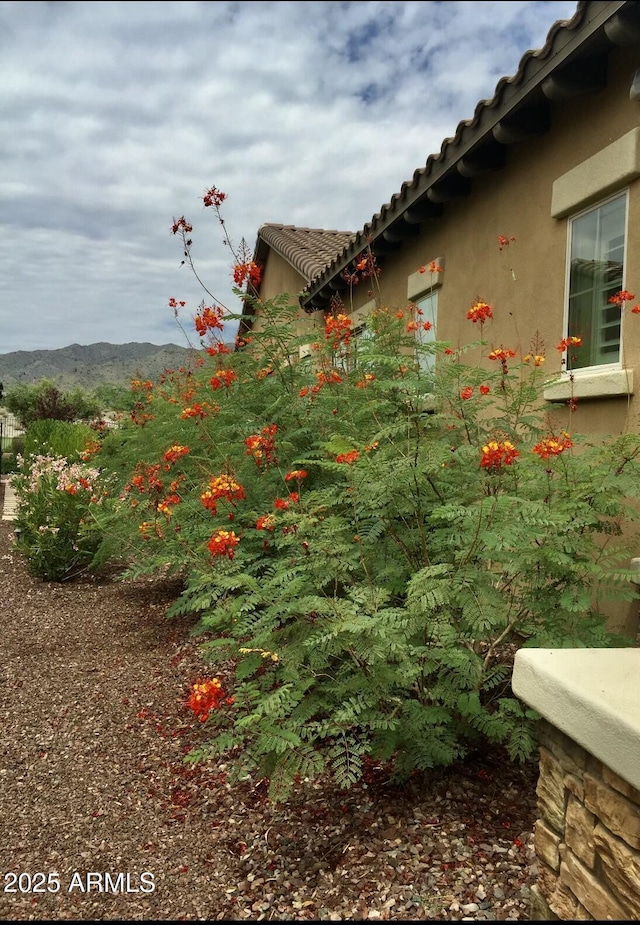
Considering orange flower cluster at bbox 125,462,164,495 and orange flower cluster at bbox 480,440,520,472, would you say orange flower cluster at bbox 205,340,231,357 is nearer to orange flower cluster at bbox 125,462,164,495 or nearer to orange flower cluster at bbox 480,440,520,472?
orange flower cluster at bbox 125,462,164,495

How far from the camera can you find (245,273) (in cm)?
442

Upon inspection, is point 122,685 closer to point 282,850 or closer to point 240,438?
point 240,438

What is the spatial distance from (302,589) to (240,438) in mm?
1882

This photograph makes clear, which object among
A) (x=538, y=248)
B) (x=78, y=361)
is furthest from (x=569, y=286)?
(x=78, y=361)

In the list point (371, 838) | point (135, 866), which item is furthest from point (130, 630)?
point (371, 838)

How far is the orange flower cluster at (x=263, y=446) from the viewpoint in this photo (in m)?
3.71

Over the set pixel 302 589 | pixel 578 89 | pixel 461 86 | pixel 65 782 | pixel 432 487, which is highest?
pixel 578 89

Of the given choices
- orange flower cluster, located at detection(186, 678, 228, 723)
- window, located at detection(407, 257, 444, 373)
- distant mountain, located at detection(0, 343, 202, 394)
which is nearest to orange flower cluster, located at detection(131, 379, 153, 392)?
window, located at detection(407, 257, 444, 373)

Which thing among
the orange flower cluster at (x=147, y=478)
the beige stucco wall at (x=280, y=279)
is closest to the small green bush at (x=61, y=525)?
the orange flower cluster at (x=147, y=478)

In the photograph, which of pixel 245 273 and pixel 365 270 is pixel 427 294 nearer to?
pixel 365 270

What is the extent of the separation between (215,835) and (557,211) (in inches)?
177

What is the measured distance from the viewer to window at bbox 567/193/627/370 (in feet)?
14.3

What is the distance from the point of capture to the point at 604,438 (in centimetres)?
429

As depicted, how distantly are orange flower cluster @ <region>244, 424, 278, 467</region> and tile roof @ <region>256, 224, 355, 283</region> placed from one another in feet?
21.3
